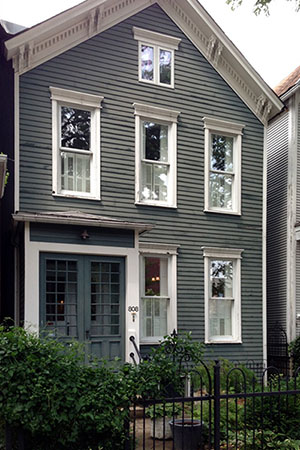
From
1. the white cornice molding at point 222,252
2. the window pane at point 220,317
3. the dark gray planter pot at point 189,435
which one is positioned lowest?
the dark gray planter pot at point 189,435

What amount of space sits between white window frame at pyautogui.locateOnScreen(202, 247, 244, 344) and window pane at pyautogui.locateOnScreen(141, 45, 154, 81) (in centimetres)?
448

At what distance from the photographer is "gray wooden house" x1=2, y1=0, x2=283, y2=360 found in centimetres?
994

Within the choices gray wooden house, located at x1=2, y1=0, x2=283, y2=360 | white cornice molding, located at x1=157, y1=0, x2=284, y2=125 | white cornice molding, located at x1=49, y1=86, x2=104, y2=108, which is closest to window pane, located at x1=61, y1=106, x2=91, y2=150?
gray wooden house, located at x1=2, y1=0, x2=283, y2=360

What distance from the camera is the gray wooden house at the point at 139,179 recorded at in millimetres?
9938

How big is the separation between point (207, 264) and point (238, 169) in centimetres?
272

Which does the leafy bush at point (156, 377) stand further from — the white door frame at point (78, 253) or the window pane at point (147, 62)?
the window pane at point (147, 62)

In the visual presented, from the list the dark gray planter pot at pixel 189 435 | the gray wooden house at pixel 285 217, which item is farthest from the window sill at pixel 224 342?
the dark gray planter pot at pixel 189 435

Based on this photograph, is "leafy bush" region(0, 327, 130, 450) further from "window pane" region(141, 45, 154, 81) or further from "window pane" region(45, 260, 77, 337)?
"window pane" region(141, 45, 154, 81)

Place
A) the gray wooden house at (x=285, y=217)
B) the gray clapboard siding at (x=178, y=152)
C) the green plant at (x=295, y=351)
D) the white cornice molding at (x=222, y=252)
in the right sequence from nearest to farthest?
the gray clapboard siding at (x=178, y=152) < the white cornice molding at (x=222, y=252) < the green plant at (x=295, y=351) < the gray wooden house at (x=285, y=217)

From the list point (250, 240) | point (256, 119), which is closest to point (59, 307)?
point (250, 240)

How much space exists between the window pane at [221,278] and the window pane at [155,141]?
3.06 metres

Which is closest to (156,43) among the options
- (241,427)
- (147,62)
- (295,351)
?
(147,62)

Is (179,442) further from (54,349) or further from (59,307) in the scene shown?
(59,307)

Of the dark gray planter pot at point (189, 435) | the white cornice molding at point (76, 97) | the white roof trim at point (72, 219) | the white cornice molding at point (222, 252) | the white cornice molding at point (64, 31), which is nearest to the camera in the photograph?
the dark gray planter pot at point (189, 435)
